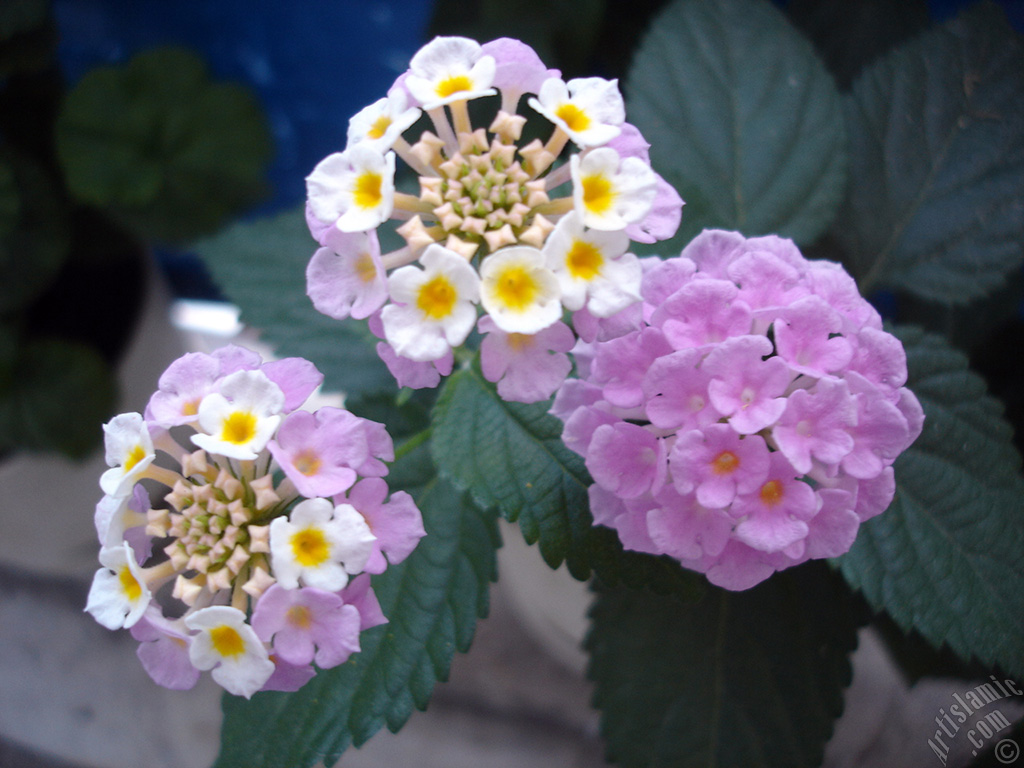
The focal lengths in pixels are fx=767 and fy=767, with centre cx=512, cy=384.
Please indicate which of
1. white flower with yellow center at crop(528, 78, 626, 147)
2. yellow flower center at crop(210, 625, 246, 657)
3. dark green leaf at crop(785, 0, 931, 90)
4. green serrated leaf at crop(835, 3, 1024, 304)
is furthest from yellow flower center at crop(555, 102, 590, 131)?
dark green leaf at crop(785, 0, 931, 90)

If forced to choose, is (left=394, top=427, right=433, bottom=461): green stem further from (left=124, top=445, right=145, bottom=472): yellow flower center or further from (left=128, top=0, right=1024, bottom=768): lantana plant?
(left=124, top=445, right=145, bottom=472): yellow flower center

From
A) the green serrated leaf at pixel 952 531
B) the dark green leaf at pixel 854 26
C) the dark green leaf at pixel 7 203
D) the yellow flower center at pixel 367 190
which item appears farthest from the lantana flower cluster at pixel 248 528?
the dark green leaf at pixel 854 26

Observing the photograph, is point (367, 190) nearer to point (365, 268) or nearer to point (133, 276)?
point (365, 268)

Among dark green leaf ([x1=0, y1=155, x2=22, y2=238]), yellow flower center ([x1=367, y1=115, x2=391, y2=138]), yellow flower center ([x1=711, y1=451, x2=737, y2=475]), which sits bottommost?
dark green leaf ([x1=0, y1=155, x2=22, y2=238])

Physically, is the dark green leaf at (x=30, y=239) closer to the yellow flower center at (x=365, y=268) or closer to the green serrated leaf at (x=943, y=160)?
the yellow flower center at (x=365, y=268)

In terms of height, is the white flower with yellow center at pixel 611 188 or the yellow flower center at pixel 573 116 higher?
the yellow flower center at pixel 573 116

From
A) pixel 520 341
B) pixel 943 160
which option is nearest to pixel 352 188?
pixel 520 341
